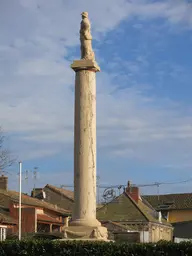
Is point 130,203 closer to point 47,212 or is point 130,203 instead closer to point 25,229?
point 47,212

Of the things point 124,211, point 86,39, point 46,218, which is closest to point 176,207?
point 124,211

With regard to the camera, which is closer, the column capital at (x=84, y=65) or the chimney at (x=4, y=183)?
the column capital at (x=84, y=65)

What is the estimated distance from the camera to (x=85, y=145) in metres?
24.1

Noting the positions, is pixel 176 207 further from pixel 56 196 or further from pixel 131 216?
pixel 131 216

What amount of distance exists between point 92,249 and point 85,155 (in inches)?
189

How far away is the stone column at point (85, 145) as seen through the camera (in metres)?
23.6

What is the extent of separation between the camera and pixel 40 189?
230 feet

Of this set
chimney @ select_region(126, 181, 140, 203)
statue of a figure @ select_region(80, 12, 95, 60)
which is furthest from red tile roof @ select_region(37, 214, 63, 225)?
statue of a figure @ select_region(80, 12, 95, 60)

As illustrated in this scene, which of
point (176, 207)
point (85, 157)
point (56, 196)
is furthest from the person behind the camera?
point (176, 207)

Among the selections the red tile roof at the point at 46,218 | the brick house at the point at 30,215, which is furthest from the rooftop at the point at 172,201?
the red tile roof at the point at 46,218

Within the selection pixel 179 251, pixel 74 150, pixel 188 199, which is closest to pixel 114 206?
pixel 188 199

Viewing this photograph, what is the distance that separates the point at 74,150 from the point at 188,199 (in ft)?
195

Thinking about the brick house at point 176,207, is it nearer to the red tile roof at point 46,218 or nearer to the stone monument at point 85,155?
the red tile roof at point 46,218

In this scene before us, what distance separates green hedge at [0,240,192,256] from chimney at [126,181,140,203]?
3770 centimetres
